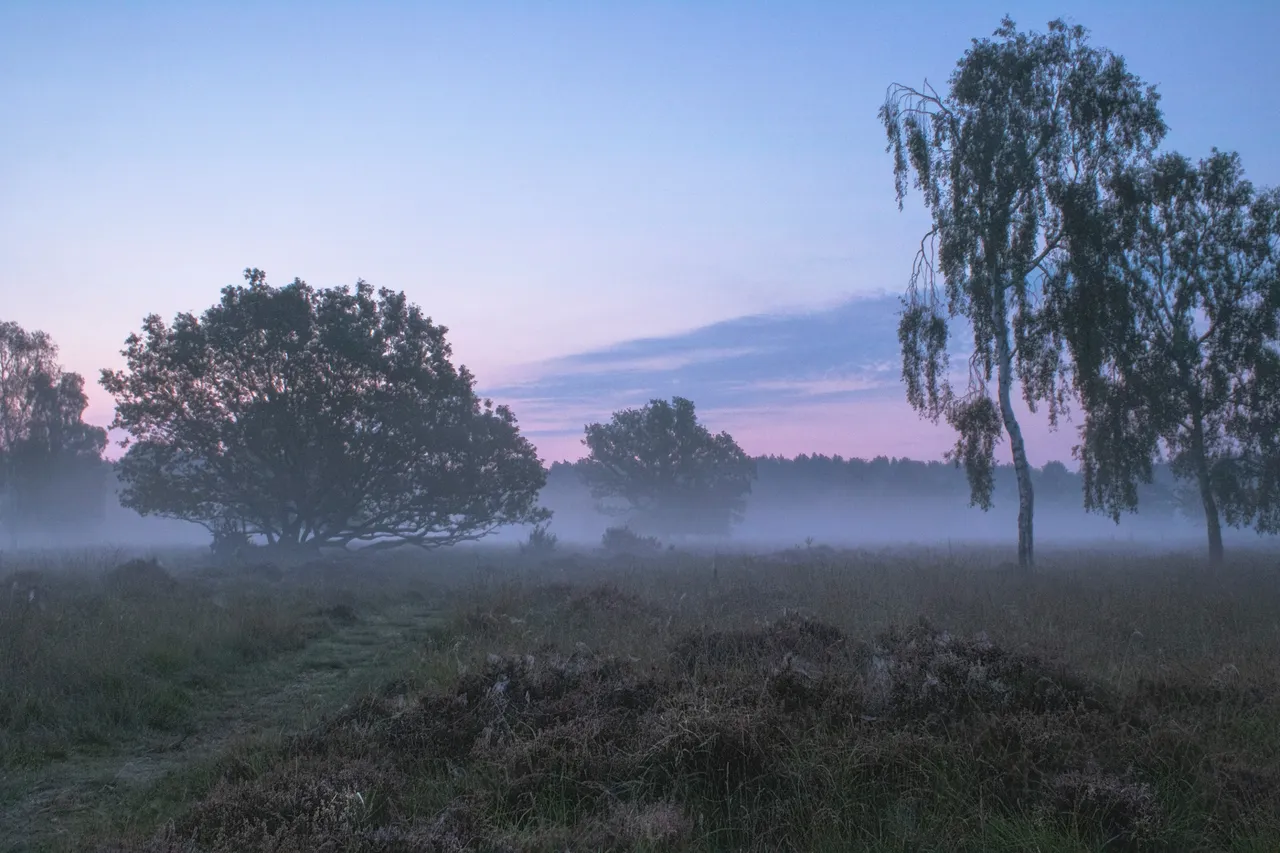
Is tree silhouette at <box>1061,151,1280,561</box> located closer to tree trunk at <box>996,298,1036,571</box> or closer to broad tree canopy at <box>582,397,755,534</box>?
tree trunk at <box>996,298,1036,571</box>

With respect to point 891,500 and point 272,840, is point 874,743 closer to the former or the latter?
point 272,840

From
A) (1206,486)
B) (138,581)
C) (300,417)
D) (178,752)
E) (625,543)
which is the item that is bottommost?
(625,543)

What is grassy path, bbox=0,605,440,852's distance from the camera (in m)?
4.89

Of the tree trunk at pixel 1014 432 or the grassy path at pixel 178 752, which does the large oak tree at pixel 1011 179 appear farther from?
the grassy path at pixel 178 752

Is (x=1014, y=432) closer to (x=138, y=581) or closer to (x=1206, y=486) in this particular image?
(x=1206, y=486)

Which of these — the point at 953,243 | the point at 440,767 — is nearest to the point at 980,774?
the point at 440,767

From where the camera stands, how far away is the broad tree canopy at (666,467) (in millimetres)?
67562

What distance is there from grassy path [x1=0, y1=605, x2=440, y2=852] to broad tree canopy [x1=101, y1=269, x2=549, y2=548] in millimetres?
18109

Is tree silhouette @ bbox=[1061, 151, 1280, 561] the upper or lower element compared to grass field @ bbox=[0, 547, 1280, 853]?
upper

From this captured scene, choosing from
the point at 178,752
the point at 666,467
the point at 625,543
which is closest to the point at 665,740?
the point at 178,752

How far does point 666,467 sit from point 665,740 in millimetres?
62752

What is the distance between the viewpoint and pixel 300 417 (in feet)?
89.4

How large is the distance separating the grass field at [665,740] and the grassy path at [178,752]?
32 mm

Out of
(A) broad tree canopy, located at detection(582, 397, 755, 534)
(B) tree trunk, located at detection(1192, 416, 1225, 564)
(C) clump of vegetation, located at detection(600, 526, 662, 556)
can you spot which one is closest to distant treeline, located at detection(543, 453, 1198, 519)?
(A) broad tree canopy, located at detection(582, 397, 755, 534)
